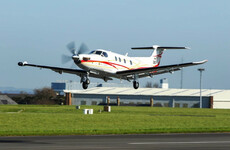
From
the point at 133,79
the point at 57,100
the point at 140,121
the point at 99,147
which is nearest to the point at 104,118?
the point at 140,121

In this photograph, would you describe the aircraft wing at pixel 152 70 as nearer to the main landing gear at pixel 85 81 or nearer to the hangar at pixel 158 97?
the main landing gear at pixel 85 81

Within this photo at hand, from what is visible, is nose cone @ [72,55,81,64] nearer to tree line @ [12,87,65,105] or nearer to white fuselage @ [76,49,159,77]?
white fuselage @ [76,49,159,77]

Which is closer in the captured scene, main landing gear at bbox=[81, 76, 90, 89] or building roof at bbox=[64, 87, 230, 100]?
main landing gear at bbox=[81, 76, 90, 89]

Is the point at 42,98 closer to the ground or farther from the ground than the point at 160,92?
closer to the ground

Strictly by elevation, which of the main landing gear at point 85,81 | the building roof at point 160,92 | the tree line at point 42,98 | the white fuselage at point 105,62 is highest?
the white fuselage at point 105,62

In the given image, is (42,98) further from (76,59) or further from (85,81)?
(76,59)

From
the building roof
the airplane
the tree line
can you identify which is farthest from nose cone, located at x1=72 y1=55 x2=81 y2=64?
the building roof

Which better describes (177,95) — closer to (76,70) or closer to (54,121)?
(54,121)

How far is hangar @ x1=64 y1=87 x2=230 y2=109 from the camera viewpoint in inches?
5950

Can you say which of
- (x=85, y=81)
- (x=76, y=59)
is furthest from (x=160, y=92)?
(x=76, y=59)

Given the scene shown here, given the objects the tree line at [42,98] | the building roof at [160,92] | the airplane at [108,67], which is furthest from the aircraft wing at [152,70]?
the building roof at [160,92]

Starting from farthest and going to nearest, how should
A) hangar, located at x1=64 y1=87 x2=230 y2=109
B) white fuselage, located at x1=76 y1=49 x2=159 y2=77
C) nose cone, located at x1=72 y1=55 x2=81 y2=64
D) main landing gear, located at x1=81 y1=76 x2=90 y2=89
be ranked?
hangar, located at x1=64 y1=87 x2=230 y2=109 < main landing gear, located at x1=81 y1=76 x2=90 y2=89 < white fuselage, located at x1=76 y1=49 x2=159 y2=77 < nose cone, located at x1=72 y1=55 x2=81 y2=64

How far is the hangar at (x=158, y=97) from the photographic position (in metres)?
151

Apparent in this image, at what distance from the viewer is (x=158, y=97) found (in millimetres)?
153250
